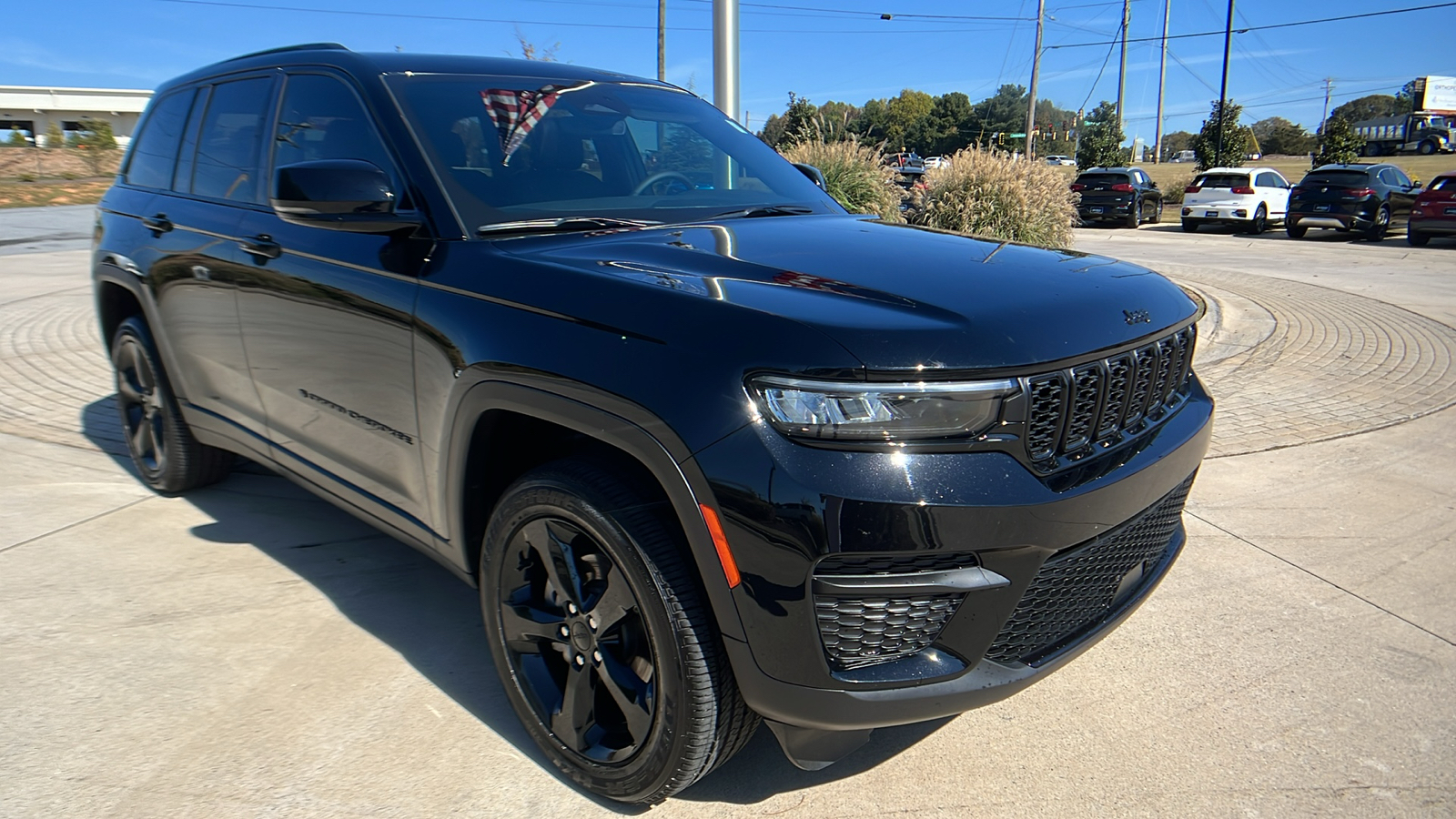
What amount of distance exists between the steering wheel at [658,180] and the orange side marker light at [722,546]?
1.53 m

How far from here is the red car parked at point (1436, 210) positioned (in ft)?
58.0

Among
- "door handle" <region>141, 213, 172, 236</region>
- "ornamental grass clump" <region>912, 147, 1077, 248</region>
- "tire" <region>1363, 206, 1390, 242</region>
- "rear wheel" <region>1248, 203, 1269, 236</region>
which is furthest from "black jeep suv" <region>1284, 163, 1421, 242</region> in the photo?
"door handle" <region>141, 213, 172, 236</region>

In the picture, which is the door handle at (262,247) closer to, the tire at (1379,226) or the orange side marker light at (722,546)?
the orange side marker light at (722,546)

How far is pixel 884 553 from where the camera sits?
1.87 metres

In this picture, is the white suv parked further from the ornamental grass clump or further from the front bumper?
the front bumper

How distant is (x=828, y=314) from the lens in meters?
2.00

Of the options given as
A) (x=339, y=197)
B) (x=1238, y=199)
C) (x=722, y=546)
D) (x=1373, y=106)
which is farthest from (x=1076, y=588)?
(x=1373, y=106)

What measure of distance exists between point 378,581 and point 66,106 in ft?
298

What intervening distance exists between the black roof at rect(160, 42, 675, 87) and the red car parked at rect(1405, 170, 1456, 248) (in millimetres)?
19450

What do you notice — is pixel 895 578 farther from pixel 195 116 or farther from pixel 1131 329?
pixel 195 116

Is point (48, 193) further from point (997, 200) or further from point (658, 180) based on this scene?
point (658, 180)

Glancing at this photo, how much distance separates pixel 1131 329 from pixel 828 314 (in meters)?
0.84

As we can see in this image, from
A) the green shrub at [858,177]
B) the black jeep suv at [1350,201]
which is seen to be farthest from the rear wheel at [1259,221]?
the green shrub at [858,177]

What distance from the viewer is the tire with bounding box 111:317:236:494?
4.25m
